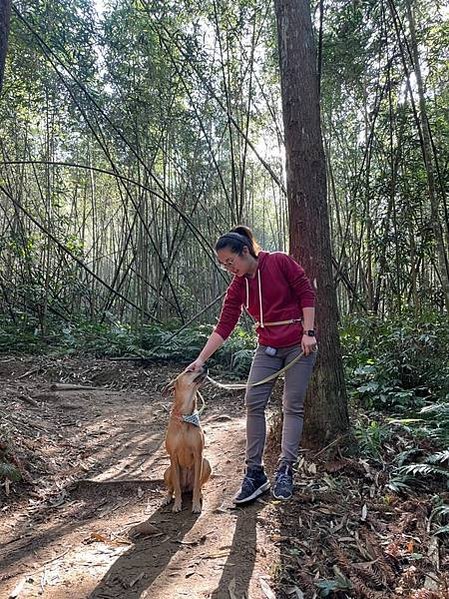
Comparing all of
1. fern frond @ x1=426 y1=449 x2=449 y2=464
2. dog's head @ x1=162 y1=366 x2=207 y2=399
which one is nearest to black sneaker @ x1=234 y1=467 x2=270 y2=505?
dog's head @ x1=162 y1=366 x2=207 y2=399

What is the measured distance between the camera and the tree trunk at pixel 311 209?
3305 mm

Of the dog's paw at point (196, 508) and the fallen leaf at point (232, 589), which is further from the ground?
the dog's paw at point (196, 508)

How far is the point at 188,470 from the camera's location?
2822mm

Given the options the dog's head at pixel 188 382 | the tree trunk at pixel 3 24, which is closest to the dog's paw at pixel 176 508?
the dog's head at pixel 188 382

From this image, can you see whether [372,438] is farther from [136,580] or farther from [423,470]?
[136,580]

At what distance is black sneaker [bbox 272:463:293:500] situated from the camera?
2.78 metres

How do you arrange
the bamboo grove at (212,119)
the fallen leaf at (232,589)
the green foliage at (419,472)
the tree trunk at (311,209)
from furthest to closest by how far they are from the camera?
1. the bamboo grove at (212,119)
2. the tree trunk at (311,209)
3. the green foliage at (419,472)
4. the fallen leaf at (232,589)

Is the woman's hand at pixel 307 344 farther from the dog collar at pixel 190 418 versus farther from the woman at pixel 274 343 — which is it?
the dog collar at pixel 190 418

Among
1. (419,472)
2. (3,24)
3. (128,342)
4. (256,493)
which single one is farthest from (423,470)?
(128,342)

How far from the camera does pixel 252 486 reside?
2.79 meters

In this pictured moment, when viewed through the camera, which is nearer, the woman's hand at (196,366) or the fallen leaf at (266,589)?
the fallen leaf at (266,589)

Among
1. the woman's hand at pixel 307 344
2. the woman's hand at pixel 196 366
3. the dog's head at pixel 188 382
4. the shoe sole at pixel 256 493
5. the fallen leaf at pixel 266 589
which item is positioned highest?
the woman's hand at pixel 307 344

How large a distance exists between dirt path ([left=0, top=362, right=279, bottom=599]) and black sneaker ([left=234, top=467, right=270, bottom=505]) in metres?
0.06

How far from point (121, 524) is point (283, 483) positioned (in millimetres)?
840
